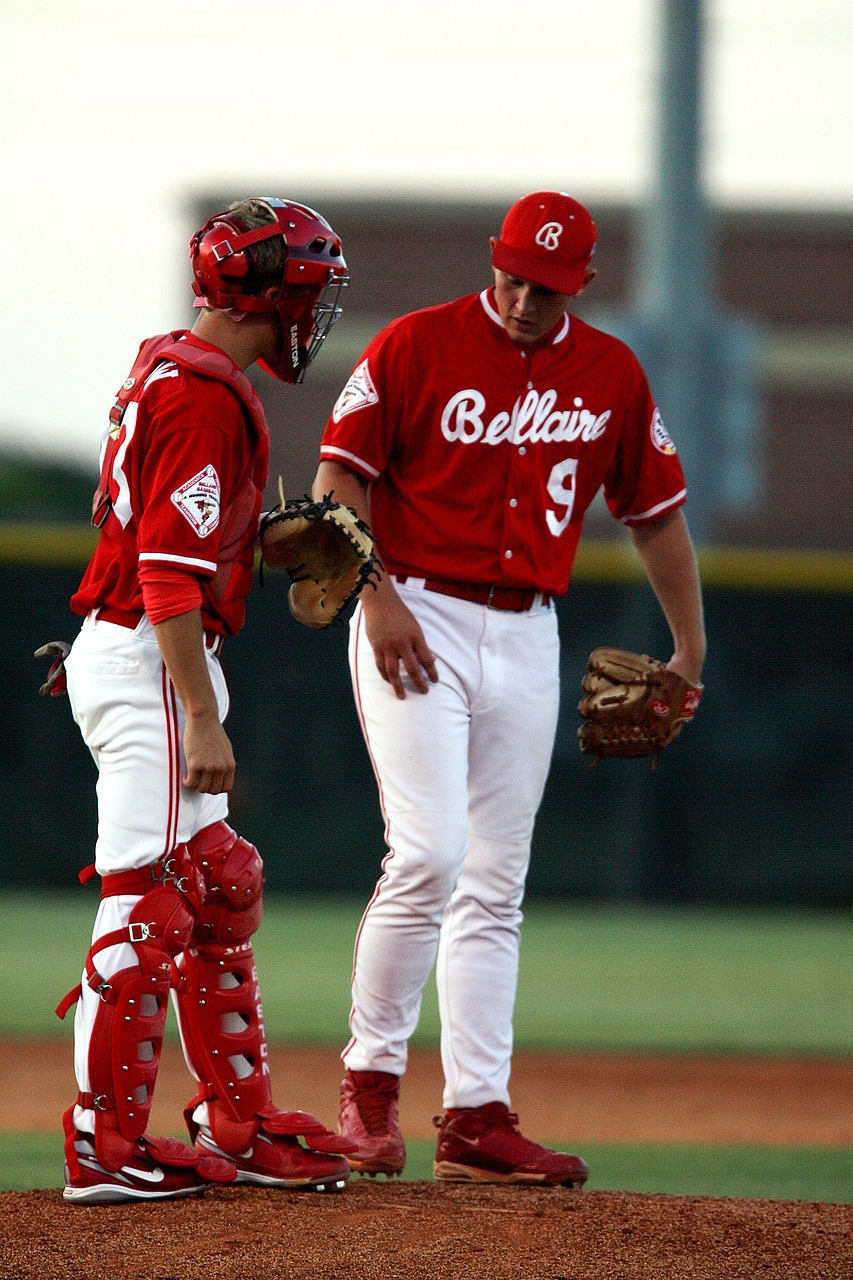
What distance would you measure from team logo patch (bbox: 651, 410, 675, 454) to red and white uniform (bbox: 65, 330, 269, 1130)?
114 centimetres

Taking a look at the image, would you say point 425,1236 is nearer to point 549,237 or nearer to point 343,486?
point 343,486

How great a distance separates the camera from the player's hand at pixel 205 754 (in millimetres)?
2947

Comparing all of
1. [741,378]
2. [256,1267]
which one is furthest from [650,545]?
[741,378]

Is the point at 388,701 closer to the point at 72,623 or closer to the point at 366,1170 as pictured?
the point at 366,1170

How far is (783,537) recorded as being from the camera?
30.7 meters

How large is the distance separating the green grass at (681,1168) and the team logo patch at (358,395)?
5.82 ft

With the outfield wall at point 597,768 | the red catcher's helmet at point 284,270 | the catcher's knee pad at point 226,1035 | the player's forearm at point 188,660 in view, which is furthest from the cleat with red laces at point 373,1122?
the outfield wall at point 597,768

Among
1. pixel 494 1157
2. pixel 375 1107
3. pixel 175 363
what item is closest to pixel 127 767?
pixel 175 363

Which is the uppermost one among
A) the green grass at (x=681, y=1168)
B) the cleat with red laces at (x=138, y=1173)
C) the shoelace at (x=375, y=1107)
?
the cleat with red laces at (x=138, y=1173)

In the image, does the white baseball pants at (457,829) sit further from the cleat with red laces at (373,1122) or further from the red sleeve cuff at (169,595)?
the red sleeve cuff at (169,595)

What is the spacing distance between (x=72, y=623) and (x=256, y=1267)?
7.59m

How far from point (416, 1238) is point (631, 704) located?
4.97ft

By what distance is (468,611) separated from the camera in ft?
12.0

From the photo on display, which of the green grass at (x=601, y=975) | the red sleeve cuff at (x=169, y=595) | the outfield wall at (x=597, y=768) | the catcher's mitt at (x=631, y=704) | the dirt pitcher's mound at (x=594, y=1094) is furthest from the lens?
the outfield wall at (x=597, y=768)
